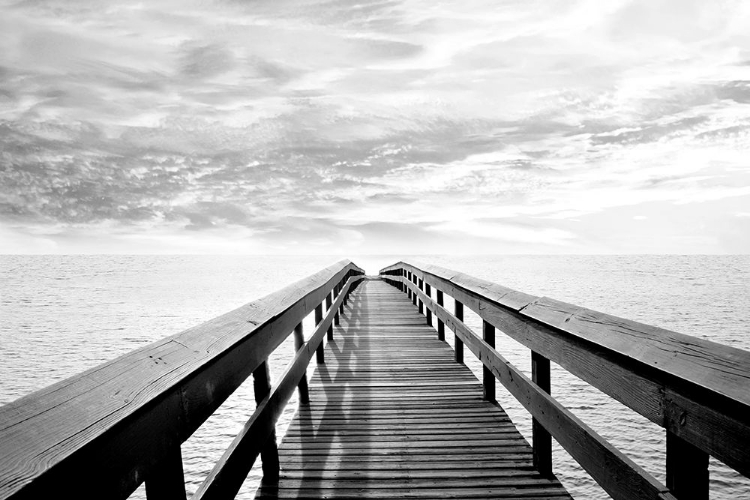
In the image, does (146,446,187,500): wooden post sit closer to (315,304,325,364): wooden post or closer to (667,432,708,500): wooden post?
(667,432,708,500): wooden post

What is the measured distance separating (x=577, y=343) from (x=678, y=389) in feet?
2.20

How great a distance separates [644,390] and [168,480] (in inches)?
63.4

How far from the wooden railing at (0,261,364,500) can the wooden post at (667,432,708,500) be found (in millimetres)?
1553

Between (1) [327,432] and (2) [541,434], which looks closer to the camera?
(2) [541,434]

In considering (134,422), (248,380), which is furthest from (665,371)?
(248,380)

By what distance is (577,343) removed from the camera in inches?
84.7

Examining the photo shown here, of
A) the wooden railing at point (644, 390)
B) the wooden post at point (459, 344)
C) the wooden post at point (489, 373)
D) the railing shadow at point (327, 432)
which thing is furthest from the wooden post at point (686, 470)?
the wooden post at point (459, 344)

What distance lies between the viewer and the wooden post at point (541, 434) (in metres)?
2.80

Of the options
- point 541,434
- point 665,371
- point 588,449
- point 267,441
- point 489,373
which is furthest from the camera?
point 489,373

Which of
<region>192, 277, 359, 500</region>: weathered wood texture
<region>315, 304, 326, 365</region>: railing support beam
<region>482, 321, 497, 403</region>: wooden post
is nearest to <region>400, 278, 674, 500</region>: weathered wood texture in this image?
<region>482, 321, 497, 403</region>: wooden post

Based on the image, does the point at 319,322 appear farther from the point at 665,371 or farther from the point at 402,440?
the point at 665,371

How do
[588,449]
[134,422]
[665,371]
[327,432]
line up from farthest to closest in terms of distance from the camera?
1. [327,432]
2. [588,449]
3. [665,371]
4. [134,422]

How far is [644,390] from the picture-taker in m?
1.66

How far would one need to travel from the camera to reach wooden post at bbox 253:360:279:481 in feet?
8.65
